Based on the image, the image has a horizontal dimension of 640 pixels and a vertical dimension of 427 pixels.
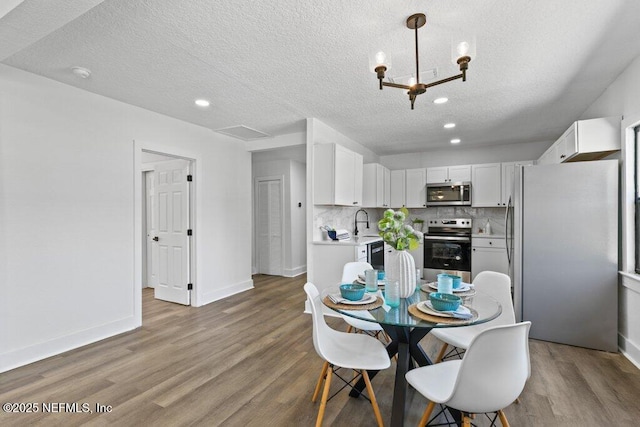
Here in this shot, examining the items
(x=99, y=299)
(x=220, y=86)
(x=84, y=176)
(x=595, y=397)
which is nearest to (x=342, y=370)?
(x=595, y=397)

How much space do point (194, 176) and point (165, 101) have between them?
117cm

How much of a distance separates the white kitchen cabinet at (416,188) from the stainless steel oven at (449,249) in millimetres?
556

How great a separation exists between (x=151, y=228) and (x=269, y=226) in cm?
233

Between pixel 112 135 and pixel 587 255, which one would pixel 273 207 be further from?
pixel 587 255

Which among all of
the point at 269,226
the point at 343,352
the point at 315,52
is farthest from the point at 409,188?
the point at 343,352

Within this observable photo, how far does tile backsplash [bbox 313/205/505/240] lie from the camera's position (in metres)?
4.36

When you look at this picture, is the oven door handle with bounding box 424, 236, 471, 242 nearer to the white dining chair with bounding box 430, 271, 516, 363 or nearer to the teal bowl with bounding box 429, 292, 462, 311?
the white dining chair with bounding box 430, 271, 516, 363

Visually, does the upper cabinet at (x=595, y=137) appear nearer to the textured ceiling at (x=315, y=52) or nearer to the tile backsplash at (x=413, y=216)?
the textured ceiling at (x=315, y=52)

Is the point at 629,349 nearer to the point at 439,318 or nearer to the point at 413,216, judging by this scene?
the point at 439,318

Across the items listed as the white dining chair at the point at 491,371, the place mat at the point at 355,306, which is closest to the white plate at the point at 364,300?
the place mat at the point at 355,306

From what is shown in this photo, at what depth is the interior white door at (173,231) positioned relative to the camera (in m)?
4.40

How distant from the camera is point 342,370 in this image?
8.44 ft

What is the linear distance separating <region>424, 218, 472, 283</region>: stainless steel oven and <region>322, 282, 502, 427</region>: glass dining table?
343cm

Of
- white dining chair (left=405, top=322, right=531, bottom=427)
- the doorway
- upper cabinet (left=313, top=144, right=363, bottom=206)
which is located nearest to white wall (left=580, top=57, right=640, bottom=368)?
white dining chair (left=405, top=322, right=531, bottom=427)
